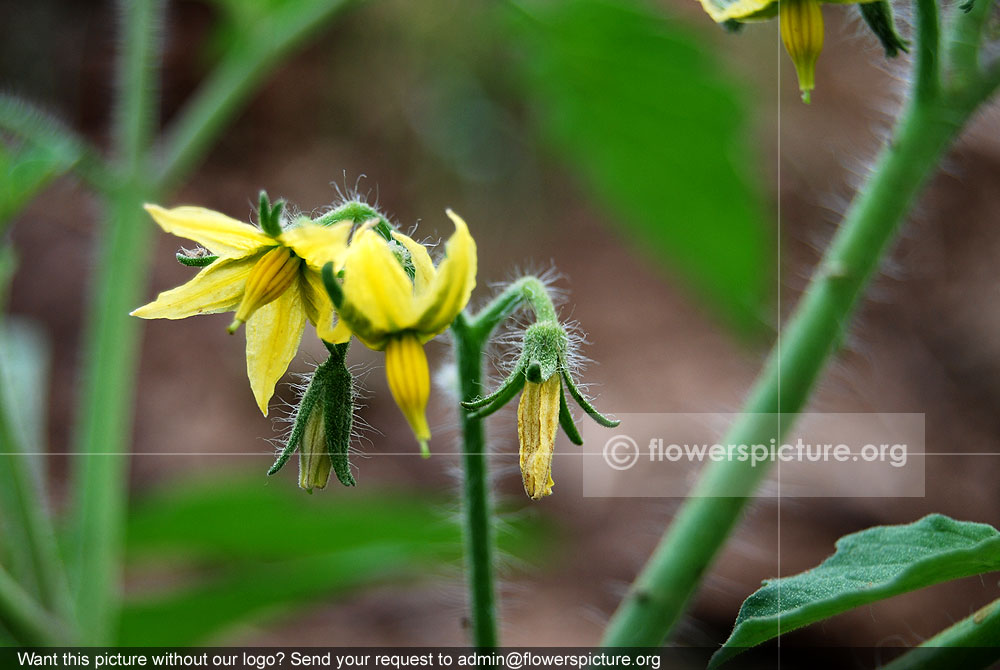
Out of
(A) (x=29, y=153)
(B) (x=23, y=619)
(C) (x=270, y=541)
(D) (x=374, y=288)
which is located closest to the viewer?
(D) (x=374, y=288)

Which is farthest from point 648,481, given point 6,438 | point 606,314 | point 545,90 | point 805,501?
point 6,438

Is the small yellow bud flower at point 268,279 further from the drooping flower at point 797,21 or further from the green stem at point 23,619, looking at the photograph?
the green stem at point 23,619

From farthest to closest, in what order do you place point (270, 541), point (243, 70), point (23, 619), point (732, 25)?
1. point (270, 541)
2. point (243, 70)
3. point (23, 619)
4. point (732, 25)

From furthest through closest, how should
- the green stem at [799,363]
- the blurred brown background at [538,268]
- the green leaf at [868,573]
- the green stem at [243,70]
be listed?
the blurred brown background at [538,268] → the green stem at [243,70] → the green stem at [799,363] → the green leaf at [868,573]

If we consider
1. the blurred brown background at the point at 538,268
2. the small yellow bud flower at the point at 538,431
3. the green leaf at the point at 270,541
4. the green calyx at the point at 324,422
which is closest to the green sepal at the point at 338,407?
the green calyx at the point at 324,422

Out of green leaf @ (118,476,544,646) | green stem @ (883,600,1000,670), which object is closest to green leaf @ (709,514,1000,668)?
green stem @ (883,600,1000,670)

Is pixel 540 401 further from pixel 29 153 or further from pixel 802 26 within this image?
pixel 29 153

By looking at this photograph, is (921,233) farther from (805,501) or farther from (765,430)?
(765,430)

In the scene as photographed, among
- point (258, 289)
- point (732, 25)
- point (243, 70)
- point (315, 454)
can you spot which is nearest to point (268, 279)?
point (258, 289)
